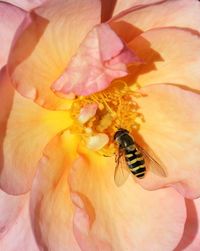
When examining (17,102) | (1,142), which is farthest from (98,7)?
(1,142)

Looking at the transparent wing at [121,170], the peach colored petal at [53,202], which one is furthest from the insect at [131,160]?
the peach colored petal at [53,202]

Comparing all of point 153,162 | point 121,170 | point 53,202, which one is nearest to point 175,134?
point 153,162

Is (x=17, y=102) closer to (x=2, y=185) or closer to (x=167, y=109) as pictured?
(x=2, y=185)

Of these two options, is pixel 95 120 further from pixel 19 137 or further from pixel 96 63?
pixel 96 63

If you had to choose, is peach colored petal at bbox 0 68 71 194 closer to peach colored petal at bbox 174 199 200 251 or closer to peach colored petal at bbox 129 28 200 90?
peach colored petal at bbox 129 28 200 90

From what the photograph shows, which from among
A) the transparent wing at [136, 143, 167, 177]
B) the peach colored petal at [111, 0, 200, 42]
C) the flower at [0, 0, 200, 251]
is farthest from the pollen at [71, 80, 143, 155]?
the peach colored petal at [111, 0, 200, 42]

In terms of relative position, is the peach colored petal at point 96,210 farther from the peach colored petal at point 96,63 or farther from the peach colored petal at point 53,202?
the peach colored petal at point 96,63
